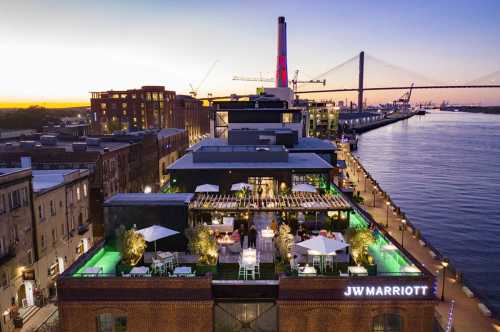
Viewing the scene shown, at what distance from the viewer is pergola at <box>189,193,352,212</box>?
28.3 meters

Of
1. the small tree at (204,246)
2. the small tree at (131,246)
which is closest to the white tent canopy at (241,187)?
the small tree at (204,246)

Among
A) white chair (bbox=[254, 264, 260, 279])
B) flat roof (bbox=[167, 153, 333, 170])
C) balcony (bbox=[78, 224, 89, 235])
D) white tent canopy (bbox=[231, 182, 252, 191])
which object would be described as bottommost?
balcony (bbox=[78, 224, 89, 235])

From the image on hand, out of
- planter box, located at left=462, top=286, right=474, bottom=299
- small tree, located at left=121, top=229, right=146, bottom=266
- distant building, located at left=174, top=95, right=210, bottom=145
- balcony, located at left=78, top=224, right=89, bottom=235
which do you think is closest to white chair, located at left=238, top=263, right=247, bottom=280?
small tree, located at left=121, top=229, right=146, bottom=266

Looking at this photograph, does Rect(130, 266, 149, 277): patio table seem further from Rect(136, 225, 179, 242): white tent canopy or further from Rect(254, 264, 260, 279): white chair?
Rect(254, 264, 260, 279): white chair

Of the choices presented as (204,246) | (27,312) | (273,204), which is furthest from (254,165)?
(27,312)

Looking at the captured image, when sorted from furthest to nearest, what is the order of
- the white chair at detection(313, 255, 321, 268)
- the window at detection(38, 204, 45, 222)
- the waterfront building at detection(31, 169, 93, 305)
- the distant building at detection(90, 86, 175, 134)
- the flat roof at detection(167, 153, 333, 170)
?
the distant building at detection(90, 86, 175, 134) → the flat roof at detection(167, 153, 333, 170) → the window at detection(38, 204, 45, 222) → the waterfront building at detection(31, 169, 93, 305) → the white chair at detection(313, 255, 321, 268)

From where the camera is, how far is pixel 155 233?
23344 millimetres

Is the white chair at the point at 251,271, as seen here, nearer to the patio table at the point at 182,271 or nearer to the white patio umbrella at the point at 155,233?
the patio table at the point at 182,271

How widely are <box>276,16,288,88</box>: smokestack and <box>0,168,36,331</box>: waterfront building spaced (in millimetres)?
116938

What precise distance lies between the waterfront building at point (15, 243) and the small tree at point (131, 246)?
13631mm

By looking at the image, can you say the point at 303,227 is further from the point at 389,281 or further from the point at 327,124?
the point at 327,124

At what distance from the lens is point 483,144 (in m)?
166

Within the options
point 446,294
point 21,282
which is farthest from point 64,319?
point 446,294

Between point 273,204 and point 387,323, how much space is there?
11.4 metres
